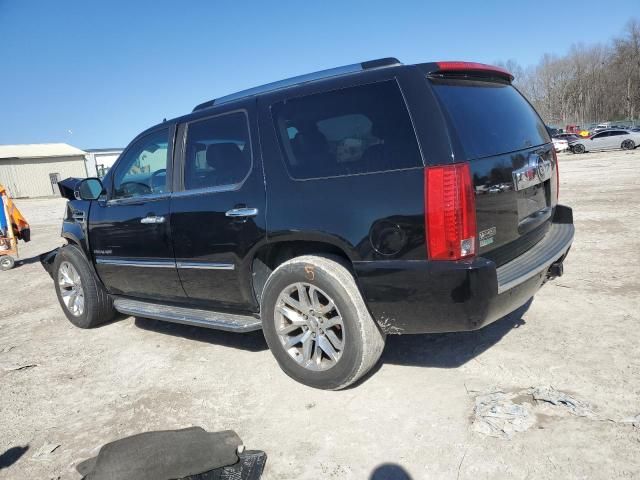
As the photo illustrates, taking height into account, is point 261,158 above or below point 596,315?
above

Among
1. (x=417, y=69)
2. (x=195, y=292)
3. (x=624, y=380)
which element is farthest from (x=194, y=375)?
(x=624, y=380)

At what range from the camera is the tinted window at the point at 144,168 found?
4.19m

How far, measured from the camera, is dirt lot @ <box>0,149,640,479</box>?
96.3 inches

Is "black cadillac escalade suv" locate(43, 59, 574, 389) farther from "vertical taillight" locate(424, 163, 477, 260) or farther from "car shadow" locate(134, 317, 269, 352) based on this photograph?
"car shadow" locate(134, 317, 269, 352)

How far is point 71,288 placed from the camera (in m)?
5.28

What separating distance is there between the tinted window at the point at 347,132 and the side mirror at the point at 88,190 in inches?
91.3

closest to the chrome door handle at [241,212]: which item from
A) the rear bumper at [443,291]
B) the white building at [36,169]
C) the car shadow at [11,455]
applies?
the rear bumper at [443,291]

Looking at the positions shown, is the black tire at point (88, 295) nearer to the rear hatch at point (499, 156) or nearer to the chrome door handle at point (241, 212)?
the chrome door handle at point (241, 212)

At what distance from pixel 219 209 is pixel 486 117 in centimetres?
190

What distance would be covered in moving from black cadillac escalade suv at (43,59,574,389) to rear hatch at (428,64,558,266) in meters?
0.01

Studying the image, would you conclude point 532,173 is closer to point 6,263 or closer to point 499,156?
point 499,156

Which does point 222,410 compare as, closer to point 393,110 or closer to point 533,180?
point 393,110

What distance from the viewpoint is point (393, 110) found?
2.80 m

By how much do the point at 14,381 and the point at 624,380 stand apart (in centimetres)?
443
